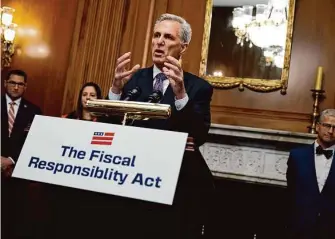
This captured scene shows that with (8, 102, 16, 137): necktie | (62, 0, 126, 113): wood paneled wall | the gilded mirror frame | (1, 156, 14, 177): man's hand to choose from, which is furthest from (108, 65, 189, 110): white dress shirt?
(62, 0, 126, 113): wood paneled wall

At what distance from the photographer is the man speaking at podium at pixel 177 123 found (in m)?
1.14

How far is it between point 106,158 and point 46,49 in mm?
3720

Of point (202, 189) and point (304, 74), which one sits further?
point (304, 74)

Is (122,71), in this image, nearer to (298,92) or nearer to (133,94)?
(133,94)

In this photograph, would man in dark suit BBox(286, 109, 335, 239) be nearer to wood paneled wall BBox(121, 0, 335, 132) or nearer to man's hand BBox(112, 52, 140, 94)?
wood paneled wall BBox(121, 0, 335, 132)

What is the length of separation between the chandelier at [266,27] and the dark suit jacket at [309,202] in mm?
1309

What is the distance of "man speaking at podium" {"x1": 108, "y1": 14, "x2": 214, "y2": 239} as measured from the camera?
114cm

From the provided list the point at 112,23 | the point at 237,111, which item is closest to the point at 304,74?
the point at 237,111

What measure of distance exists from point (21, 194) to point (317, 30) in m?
3.40

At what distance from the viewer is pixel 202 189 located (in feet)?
4.06

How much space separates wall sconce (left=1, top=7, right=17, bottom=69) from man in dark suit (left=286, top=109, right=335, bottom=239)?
9.85 feet

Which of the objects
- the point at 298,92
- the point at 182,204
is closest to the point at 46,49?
the point at 298,92

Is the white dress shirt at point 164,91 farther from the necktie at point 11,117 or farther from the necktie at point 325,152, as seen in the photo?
the necktie at point 11,117

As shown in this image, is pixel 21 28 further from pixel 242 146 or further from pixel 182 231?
pixel 182 231
